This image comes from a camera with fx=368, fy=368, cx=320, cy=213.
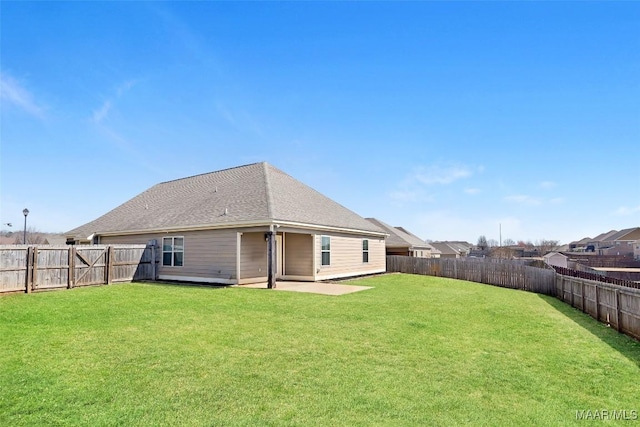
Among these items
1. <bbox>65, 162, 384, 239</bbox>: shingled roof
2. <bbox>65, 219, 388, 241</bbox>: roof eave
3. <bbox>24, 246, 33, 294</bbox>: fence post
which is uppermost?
<bbox>65, 162, 384, 239</bbox>: shingled roof

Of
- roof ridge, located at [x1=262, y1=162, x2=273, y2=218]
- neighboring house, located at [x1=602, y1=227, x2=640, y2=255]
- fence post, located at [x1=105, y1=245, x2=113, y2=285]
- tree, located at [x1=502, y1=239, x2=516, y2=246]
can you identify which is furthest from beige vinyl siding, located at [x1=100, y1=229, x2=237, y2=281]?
tree, located at [x1=502, y1=239, x2=516, y2=246]

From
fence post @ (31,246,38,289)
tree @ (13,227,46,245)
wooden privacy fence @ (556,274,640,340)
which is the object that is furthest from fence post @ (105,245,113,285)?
tree @ (13,227,46,245)

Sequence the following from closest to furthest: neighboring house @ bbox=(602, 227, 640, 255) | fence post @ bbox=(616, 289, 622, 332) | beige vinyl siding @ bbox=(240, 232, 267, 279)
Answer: fence post @ bbox=(616, 289, 622, 332), beige vinyl siding @ bbox=(240, 232, 267, 279), neighboring house @ bbox=(602, 227, 640, 255)

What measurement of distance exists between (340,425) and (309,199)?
16543 millimetres

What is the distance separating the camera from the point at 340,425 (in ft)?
11.5

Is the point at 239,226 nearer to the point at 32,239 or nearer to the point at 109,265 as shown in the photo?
the point at 109,265

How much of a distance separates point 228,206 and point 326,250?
503 centimetres

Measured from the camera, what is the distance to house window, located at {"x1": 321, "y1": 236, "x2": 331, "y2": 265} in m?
17.5

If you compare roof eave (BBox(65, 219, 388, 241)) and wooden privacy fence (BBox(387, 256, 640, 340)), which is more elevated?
roof eave (BBox(65, 219, 388, 241))

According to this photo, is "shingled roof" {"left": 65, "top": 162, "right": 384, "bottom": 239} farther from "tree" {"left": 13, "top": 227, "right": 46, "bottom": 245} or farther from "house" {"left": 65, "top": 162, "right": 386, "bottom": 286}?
"tree" {"left": 13, "top": 227, "right": 46, "bottom": 245}

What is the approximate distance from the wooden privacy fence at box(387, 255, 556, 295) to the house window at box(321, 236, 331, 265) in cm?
816

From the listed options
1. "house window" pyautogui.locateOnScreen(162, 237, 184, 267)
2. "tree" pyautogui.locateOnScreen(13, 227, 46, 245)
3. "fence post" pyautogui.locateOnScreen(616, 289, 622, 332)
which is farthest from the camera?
"tree" pyautogui.locateOnScreen(13, 227, 46, 245)

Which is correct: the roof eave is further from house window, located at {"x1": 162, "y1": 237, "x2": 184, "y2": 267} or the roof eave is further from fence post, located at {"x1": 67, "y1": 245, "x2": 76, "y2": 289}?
fence post, located at {"x1": 67, "y1": 245, "x2": 76, "y2": 289}

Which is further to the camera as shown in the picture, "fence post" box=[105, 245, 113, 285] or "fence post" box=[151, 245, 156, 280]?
"fence post" box=[151, 245, 156, 280]
